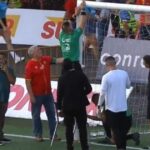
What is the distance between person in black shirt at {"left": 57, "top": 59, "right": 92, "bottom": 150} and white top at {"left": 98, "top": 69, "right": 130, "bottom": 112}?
0.32 meters

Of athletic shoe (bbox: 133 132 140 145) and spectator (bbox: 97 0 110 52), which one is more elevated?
spectator (bbox: 97 0 110 52)

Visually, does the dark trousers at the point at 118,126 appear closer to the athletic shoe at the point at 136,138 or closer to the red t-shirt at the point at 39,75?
the athletic shoe at the point at 136,138

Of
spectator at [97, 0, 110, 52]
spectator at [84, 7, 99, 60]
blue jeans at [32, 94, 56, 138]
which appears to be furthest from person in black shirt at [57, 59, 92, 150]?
spectator at [97, 0, 110, 52]

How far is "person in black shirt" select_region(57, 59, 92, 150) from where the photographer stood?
42.1ft

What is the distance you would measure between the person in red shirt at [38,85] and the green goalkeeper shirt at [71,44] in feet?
1.31

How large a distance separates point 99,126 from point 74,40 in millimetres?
2322

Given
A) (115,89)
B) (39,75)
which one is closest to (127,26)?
(39,75)

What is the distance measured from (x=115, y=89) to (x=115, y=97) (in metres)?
0.14

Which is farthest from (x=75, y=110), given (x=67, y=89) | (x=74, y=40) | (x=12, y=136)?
(x=12, y=136)

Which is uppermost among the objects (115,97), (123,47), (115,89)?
(123,47)

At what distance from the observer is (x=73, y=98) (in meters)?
12.8

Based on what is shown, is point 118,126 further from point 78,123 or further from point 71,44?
point 71,44

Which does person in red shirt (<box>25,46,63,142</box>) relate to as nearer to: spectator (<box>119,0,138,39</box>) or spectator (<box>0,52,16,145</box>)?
spectator (<box>0,52,16,145</box>)

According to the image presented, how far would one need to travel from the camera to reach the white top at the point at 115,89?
42.5 feet
